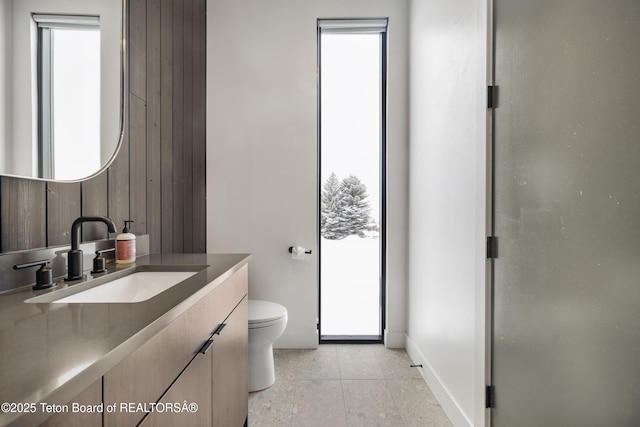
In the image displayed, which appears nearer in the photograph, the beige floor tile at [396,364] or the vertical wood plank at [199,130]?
the beige floor tile at [396,364]

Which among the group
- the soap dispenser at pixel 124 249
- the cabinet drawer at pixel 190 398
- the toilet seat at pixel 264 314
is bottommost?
the toilet seat at pixel 264 314

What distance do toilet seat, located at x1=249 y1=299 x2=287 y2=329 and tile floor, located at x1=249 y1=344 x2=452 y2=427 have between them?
16.9 inches

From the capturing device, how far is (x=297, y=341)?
2.48 metres

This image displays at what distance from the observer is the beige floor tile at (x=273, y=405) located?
165cm

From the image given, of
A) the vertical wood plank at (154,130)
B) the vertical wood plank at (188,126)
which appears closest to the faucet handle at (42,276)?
the vertical wood plank at (154,130)

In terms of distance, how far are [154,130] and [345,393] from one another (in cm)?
189

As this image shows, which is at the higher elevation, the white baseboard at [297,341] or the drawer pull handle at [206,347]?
the drawer pull handle at [206,347]

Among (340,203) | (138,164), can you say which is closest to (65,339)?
(138,164)

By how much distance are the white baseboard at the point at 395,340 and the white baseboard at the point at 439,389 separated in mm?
100

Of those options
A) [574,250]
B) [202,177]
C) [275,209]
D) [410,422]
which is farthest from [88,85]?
[410,422]

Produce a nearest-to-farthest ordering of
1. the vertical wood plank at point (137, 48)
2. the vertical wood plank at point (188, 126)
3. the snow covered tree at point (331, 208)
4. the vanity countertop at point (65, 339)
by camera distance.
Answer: the vanity countertop at point (65, 339) < the vertical wood plank at point (137, 48) < the vertical wood plank at point (188, 126) < the snow covered tree at point (331, 208)

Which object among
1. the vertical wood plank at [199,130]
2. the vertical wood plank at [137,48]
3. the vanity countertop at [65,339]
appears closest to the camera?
the vanity countertop at [65,339]

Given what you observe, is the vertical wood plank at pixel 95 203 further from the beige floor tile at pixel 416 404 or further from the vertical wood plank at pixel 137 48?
the beige floor tile at pixel 416 404

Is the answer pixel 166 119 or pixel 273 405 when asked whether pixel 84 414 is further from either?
pixel 166 119
